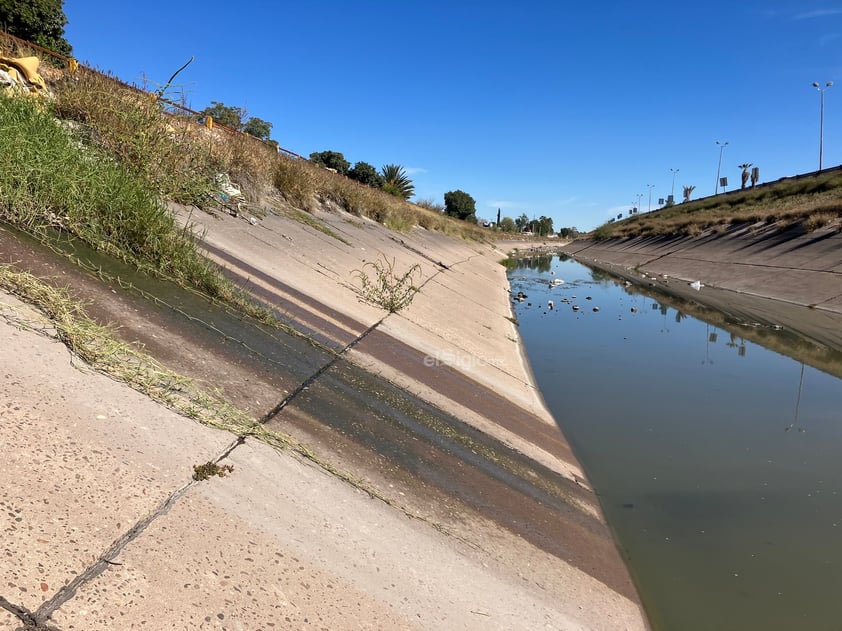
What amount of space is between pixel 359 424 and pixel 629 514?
92.2 inches

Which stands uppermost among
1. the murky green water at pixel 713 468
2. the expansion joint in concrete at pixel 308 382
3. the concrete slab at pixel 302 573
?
the expansion joint in concrete at pixel 308 382

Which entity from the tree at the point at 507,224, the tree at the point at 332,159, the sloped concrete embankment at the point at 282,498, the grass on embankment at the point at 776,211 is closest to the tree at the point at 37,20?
the tree at the point at 332,159

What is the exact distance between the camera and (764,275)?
781 inches

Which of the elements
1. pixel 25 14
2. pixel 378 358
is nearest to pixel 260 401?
pixel 378 358

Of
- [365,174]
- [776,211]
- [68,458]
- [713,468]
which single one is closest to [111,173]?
[68,458]

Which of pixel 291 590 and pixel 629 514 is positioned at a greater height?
pixel 291 590

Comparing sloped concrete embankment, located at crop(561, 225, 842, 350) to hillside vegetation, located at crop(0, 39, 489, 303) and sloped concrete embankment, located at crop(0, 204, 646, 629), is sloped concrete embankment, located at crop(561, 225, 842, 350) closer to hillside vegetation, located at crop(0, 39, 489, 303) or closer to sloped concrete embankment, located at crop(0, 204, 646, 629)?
sloped concrete embankment, located at crop(0, 204, 646, 629)

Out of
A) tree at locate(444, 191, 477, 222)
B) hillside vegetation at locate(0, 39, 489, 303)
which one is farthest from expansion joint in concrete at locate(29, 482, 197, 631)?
tree at locate(444, 191, 477, 222)

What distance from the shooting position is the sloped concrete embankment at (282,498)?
1631mm

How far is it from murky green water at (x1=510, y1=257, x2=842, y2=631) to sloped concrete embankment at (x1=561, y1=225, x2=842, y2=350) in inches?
180

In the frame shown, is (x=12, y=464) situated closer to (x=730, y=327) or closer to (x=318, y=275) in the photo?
(x=318, y=275)

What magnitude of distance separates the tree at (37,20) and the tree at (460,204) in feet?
150

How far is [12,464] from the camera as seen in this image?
1.73m

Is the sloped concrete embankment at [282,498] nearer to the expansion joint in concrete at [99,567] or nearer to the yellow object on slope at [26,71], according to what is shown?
the expansion joint in concrete at [99,567]
